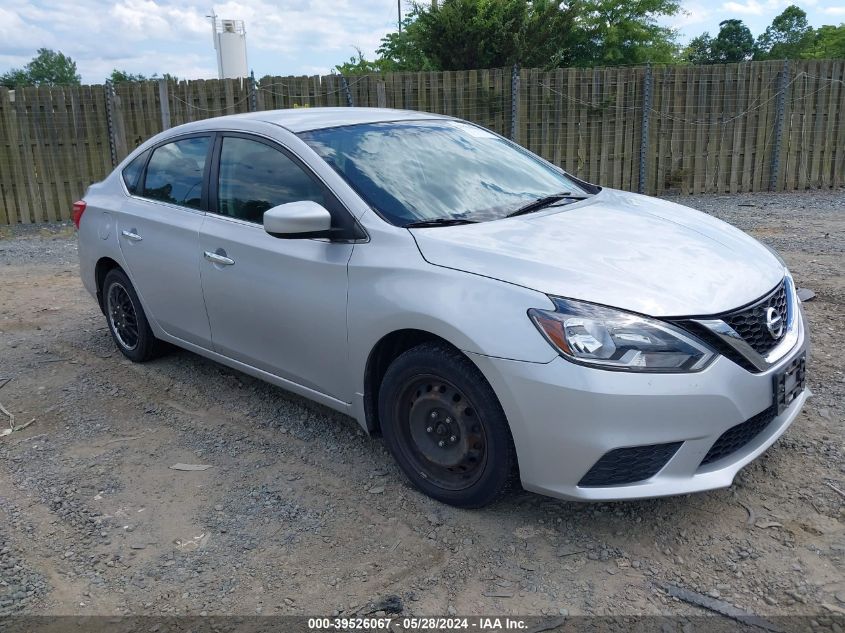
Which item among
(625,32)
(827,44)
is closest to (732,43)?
(827,44)

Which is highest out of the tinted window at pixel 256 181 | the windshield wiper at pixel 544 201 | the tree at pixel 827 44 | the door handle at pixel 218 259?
the tree at pixel 827 44

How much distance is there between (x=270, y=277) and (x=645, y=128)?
9.76m

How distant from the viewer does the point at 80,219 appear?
548cm

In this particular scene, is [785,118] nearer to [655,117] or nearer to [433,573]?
[655,117]

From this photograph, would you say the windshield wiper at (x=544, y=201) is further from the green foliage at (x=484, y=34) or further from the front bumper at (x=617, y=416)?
the green foliage at (x=484, y=34)

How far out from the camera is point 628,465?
285 cm

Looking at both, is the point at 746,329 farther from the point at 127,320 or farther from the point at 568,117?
the point at 568,117

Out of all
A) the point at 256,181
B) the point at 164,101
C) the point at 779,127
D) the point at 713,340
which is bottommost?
the point at 713,340

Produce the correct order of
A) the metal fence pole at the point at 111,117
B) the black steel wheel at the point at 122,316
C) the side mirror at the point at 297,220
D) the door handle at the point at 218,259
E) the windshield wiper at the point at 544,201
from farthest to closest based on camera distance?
the metal fence pole at the point at 111,117 < the black steel wheel at the point at 122,316 < the door handle at the point at 218,259 < the windshield wiper at the point at 544,201 < the side mirror at the point at 297,220

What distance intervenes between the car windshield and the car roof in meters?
0.08

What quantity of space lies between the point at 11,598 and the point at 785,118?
41.7 ft

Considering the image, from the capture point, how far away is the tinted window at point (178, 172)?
4.49 metres

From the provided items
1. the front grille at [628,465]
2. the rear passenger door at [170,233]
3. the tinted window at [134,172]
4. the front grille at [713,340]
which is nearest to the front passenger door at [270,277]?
the rear passenger door at [170,233]

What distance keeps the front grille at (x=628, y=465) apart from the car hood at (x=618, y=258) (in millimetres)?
515
